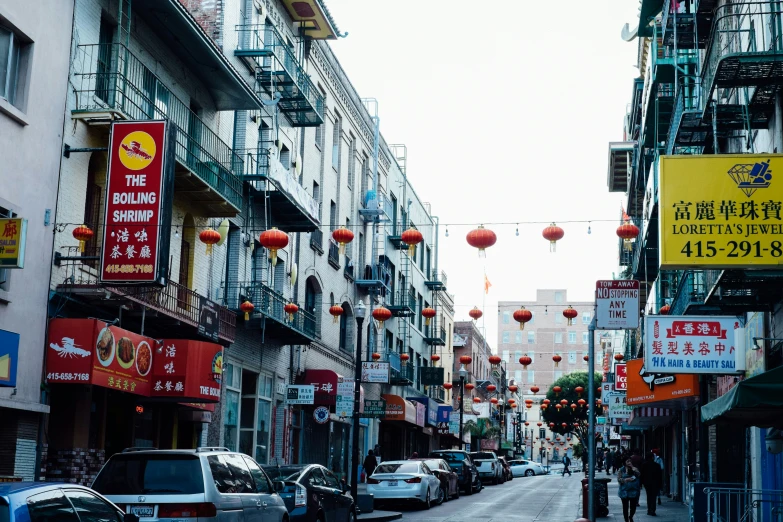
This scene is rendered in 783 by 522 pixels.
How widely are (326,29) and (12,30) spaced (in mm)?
16962

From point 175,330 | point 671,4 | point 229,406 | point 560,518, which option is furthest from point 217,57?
point 560,518

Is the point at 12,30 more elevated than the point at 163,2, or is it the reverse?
the point at 163,2

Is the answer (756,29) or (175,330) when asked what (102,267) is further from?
(756,29)

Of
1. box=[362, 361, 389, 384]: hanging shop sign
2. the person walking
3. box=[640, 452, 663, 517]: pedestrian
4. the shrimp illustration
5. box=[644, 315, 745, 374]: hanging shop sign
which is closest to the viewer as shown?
the shrimp illustration

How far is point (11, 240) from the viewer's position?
16250 millimetres

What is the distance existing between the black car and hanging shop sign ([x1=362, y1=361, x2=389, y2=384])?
13.5 m

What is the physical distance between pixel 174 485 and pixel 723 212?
8.52 m

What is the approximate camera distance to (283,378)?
32.4 metres

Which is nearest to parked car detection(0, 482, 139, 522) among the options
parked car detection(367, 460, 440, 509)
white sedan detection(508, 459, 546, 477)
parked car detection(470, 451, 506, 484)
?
parked car detection(367, 460, 440, 509)

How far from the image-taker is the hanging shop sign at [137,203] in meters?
18.8

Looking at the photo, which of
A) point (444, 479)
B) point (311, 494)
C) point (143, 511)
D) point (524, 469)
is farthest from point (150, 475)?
point (524, 469)

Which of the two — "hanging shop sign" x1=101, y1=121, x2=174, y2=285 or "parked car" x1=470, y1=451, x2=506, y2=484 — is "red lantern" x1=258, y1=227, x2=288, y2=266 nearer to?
"hanging shop sign" x1=101, y1=121, x2=174, y2=285

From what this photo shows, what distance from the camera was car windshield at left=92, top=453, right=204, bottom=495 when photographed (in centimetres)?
1252

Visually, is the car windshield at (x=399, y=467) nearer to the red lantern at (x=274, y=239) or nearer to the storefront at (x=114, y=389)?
the storefront at (x=114, y=389)
